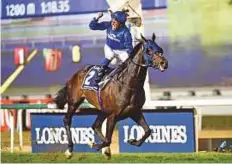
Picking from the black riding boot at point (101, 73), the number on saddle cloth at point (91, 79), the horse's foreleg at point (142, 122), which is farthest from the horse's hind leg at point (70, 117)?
the horse's foreleg at point (142, 122)

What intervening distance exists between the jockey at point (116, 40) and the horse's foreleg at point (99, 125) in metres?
0.43

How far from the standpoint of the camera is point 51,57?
360 inches

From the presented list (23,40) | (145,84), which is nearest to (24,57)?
(23,40)

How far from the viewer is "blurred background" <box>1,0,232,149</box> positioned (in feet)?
28.6

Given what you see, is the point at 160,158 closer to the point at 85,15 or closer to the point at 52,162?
the point at 52,162

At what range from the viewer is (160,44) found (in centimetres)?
868

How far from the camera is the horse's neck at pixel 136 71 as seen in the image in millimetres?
8039

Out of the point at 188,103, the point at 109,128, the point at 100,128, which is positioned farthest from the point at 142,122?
the point at 188,103

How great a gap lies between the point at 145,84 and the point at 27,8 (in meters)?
1.90

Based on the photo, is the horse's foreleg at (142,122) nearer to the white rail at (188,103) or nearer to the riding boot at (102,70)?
the white rail at (188,103)

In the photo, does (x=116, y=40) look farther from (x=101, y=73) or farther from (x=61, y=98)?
(x=61, y=98)

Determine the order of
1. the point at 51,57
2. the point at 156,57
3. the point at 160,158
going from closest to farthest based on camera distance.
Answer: the point at 156,57
the point at 160,158
the point at 51,57

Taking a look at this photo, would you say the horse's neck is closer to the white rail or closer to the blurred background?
the blurred background

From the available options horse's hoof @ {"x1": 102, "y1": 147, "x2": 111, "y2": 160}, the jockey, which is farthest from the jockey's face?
horse's hoof @ {"x1": 102, "y1": 147, "x2": 111, "y2": 160}
